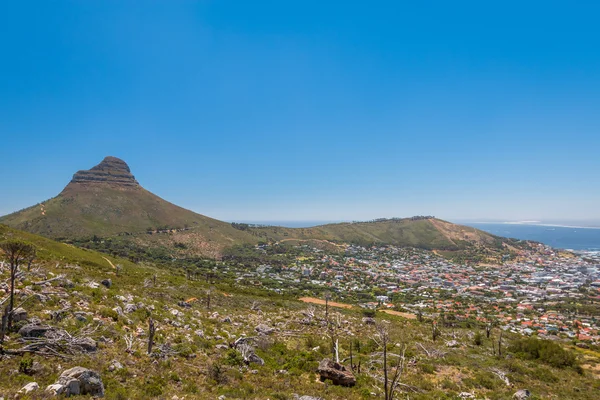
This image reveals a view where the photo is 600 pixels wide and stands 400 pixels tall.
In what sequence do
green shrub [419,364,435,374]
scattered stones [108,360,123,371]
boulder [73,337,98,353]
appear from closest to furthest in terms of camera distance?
scattered stones [108,360,123,371] < boulder [73,337,98,353] < green shrub [419,364,435,374]

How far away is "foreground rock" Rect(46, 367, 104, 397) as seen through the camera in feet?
33.5

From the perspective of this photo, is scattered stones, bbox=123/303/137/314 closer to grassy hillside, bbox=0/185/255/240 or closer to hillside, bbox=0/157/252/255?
hillside, bbox=0/157/252/255

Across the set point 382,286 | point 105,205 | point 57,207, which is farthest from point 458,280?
point 57,207

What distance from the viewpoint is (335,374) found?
57.9 feet

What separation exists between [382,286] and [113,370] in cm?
11313

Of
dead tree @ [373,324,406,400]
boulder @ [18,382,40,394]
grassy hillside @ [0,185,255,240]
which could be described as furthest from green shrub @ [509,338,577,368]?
grassy hillside @ [0,185,255,240]

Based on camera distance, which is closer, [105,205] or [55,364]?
[55,364]

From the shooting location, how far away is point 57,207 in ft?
522

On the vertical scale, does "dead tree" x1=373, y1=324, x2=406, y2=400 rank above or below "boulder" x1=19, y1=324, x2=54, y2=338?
below

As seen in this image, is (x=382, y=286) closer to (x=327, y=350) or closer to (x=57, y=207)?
(x=327, y=350)

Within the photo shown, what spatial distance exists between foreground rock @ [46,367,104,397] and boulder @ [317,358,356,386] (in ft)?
41.0

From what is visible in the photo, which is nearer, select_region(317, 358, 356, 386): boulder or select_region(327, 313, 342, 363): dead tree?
select_region(317, 358, 356, 386): boulder

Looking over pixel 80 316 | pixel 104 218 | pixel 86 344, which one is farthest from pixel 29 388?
pixel 104 218

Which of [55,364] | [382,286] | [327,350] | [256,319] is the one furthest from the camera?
[382,286]
